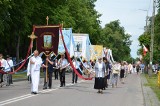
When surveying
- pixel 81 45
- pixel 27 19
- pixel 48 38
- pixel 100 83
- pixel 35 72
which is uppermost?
pixel 27 19

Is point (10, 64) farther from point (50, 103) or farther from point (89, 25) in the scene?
point (89, 25)

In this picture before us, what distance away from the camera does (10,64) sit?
1036 inches

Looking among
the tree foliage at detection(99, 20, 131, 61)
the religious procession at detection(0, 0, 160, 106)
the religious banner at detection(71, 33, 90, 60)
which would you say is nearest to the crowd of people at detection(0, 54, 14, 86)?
the religious procession at detection(0, 0, 160, 106)

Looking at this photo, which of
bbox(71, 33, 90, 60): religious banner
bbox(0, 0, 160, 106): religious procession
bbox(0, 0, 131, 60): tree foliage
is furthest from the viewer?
bbox(0, 0, 131, 60): tree foliage

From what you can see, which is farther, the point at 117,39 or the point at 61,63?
the point at 117,39

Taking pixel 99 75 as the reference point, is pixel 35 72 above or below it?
above

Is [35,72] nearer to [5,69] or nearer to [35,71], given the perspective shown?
[35,71]

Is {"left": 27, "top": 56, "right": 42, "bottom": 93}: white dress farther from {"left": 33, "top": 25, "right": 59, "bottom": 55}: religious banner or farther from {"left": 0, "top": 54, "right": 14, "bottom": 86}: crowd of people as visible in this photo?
{"left": 0, "top": 54, "right": 14, "bottom": 86}: crowd of people

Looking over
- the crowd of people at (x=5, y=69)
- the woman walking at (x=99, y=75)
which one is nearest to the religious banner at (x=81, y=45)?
the crowd of people at (x=5, y=69)

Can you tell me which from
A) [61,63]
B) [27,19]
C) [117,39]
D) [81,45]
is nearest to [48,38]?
[61,63]

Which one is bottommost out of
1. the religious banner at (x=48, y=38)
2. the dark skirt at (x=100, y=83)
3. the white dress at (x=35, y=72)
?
the dark skirt at (x=100, y=83)

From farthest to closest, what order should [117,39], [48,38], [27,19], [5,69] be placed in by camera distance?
[117,39], [27,19], [5,69], [48,38]

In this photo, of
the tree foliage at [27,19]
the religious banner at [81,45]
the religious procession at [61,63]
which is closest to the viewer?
the religious procession at [61,63]

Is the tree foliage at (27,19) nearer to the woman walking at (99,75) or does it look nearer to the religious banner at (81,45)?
the religious banner at (81,45)
